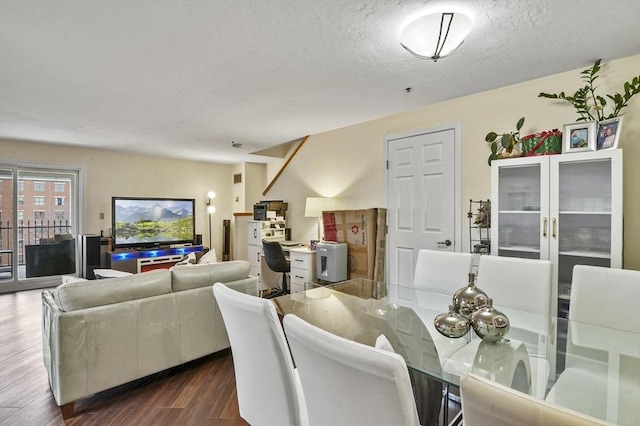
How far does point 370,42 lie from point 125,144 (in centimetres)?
454

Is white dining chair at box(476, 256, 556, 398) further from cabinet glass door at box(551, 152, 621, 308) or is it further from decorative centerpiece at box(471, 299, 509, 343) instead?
cabinet glass door at box(551, 152, 621, 308)

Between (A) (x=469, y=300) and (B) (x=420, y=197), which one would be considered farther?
(B) (x=420, y=197)

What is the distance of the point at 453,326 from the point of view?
4.82 feet

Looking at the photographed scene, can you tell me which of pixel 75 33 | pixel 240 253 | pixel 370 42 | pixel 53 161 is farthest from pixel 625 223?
pixel 53 161

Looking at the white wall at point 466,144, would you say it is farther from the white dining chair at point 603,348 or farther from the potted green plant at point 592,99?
the white dining chair at point 603,348

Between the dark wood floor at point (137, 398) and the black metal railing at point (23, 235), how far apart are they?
287cm

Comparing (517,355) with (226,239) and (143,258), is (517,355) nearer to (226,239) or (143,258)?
(143,258)

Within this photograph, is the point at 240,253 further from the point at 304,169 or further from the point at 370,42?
the point at 370,42

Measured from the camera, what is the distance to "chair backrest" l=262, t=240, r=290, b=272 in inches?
166

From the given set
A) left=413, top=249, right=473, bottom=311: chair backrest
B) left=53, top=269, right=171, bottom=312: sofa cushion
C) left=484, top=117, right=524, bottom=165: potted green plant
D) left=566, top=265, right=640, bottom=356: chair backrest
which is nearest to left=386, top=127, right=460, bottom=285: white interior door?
left=484, top=117, right=524, bottom=165: potted green plant

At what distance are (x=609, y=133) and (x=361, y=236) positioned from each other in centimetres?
246

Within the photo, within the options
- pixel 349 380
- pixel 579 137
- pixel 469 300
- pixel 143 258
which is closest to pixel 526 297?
pixel 469 300

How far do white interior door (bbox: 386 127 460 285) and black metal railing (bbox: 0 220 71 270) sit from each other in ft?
17.7

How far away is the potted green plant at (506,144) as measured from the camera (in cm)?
261
